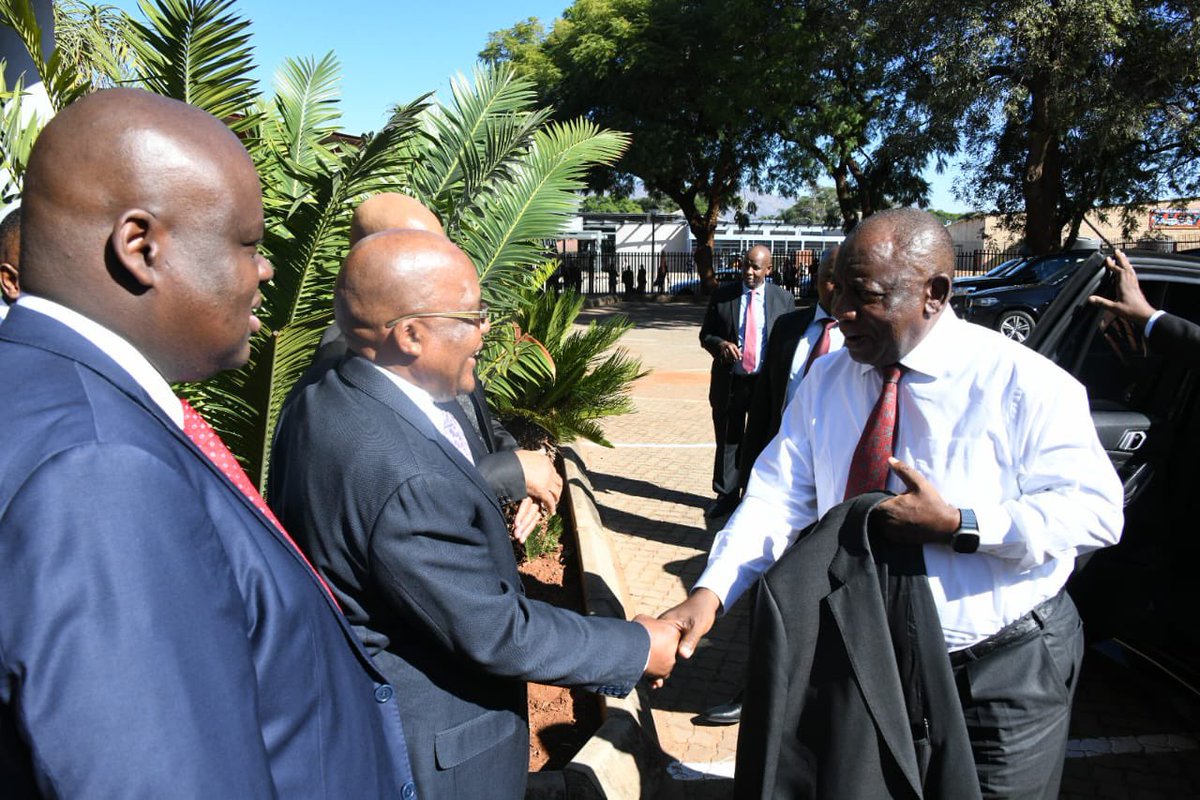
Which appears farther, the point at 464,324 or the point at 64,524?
the point at 464,324

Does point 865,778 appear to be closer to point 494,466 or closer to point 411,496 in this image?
point 411,496

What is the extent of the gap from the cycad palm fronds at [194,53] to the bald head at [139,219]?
2940 millimetres

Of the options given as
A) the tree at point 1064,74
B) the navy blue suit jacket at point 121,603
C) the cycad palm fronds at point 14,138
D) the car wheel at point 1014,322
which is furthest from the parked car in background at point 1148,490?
the tree at point 1064,74

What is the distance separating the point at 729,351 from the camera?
271 inches

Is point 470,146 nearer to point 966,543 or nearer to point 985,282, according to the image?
point 966,543

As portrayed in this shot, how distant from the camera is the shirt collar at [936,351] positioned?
2217 mm

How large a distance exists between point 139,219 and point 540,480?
6.05 ft

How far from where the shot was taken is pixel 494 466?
279 centimetres

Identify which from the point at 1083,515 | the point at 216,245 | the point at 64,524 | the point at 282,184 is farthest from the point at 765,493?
the point at 282,184

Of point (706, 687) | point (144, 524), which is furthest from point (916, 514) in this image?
point (706, 687)

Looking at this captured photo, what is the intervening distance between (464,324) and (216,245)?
0.91m

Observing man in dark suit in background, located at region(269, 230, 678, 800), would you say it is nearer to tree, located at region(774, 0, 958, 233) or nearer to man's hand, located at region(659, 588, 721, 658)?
man's hand, located at region(659, 588, 721, 658)

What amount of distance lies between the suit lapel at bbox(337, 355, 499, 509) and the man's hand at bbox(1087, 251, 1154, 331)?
8.90 feet

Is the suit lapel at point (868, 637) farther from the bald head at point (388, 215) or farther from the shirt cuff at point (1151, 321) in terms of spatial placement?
the bald head at point (388, 215)
